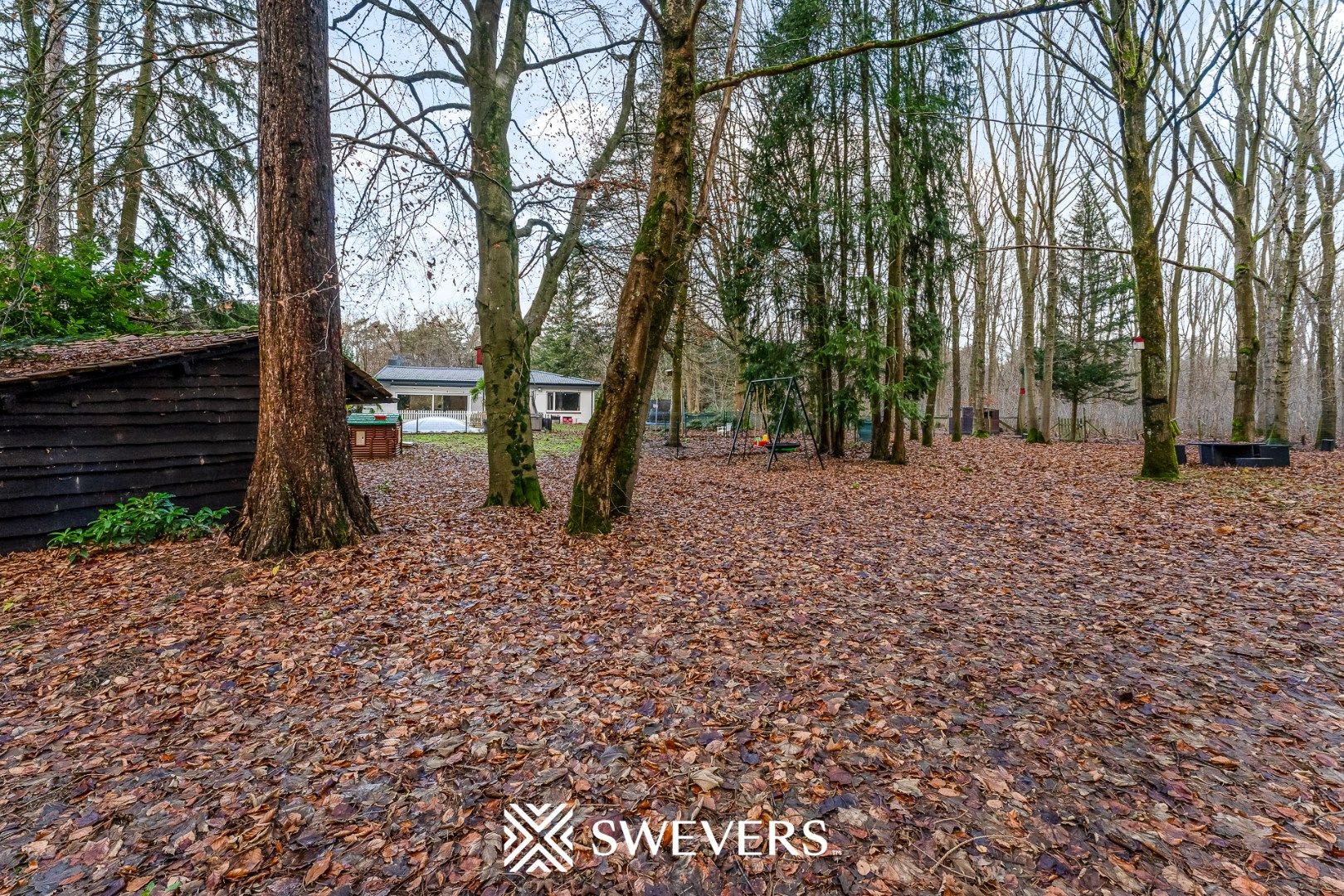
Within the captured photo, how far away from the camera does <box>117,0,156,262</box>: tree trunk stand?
21.7 feet

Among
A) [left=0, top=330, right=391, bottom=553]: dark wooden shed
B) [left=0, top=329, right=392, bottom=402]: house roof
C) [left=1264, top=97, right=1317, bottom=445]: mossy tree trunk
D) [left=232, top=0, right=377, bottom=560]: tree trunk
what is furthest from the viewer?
[left=1264, top=97, right=1317, bottom=445]: mossy tree trunk

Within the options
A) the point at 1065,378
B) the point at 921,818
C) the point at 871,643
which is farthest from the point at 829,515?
the point at 1065,378

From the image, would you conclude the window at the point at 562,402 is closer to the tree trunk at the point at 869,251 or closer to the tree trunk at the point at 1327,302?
the tree trunk at the point at 869,251

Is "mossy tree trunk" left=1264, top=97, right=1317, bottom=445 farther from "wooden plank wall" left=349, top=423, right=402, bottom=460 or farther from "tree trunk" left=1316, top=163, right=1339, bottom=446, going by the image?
"wooden plank wall" left=349, top=423, right=402, bottom=460

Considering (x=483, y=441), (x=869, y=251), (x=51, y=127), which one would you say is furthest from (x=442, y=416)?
(x=51, y=127)

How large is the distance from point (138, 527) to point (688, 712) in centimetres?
595

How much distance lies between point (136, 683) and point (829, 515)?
6444 millimetres

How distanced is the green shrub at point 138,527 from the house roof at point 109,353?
1335 mm

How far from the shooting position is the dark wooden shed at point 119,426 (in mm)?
5277

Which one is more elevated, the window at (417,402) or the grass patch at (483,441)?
the window at (417,402)

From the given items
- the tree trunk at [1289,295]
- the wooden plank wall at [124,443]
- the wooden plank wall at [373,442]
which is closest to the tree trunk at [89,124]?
the wooden plank wall at [124,443]

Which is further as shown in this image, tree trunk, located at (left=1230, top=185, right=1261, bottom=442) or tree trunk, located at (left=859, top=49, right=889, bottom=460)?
tree trunk, located at (left=859, top=49, right=889, bottom=460)

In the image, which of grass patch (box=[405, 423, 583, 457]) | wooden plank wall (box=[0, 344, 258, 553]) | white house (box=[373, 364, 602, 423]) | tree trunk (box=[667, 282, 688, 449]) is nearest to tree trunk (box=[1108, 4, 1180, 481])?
tree trunk (box=[667, 282, 688, 449])

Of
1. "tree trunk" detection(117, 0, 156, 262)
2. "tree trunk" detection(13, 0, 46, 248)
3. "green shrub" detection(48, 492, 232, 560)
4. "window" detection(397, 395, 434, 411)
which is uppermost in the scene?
"tree trunk" detection(117, 0, 156, 262)
